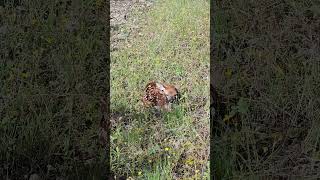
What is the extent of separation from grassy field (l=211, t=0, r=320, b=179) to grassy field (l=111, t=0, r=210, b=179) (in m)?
0.11

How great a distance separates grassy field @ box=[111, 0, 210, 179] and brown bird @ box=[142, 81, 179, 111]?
37mm

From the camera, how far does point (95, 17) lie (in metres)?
3.01

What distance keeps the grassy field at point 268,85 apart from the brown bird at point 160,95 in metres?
0.22

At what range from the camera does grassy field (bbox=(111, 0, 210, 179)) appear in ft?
7.70

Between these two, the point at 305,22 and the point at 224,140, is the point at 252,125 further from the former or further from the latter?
the point at 305,22

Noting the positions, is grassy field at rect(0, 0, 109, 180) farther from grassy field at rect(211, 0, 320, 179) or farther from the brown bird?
grassy field at rect(211, 0, 320, 179)

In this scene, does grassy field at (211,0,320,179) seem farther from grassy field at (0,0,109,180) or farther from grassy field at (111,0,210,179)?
grassy field at (0,0,109,180)

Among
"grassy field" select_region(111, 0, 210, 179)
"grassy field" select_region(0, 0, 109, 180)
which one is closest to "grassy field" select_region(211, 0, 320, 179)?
"grassy field" select_region(111, 0, 210, 179)

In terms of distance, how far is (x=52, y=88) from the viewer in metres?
2.63

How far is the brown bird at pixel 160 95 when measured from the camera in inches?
101

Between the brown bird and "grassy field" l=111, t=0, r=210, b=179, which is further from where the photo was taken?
the brown bird

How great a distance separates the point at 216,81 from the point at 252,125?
0.32 meters

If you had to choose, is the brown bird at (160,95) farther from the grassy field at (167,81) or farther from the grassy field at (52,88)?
the grassy field at (52,88)

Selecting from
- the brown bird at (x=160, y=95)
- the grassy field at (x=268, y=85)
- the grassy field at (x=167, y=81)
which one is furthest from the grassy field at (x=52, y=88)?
the grassy field at (x=268, y=85)
